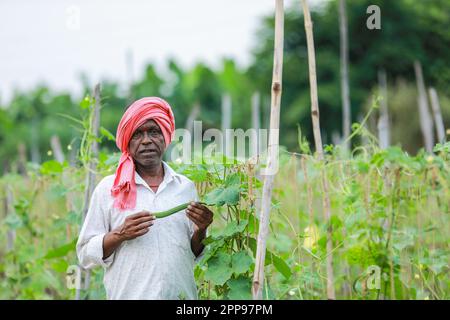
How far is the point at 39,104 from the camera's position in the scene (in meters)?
29.4

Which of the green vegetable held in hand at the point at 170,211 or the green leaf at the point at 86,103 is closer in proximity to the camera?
the green vegetable held in hand at the point at 170,211

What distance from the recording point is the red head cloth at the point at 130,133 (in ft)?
8.18

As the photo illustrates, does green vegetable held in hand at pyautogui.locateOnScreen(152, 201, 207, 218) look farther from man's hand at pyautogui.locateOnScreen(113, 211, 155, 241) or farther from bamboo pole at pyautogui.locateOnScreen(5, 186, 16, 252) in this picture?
bamboo pole at pyautogui.locateOnScreen(5, 186, 16, 252)

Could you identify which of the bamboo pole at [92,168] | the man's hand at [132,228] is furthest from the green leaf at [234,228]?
the bamboo pole at [92,168]

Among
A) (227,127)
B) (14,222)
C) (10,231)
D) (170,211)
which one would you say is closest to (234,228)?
(170,211)

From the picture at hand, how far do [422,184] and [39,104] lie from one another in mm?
27717

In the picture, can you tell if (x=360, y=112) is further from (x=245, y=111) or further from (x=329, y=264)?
(x=329, y=264)

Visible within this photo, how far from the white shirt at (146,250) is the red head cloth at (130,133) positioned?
0.11 feet

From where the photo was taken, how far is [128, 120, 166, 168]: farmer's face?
2.54 meters

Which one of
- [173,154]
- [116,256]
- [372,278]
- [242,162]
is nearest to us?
[116,256]

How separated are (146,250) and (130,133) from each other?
424 millimetres

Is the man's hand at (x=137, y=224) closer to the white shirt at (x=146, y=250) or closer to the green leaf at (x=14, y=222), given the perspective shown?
the white shirt at (x=146, y=250)
